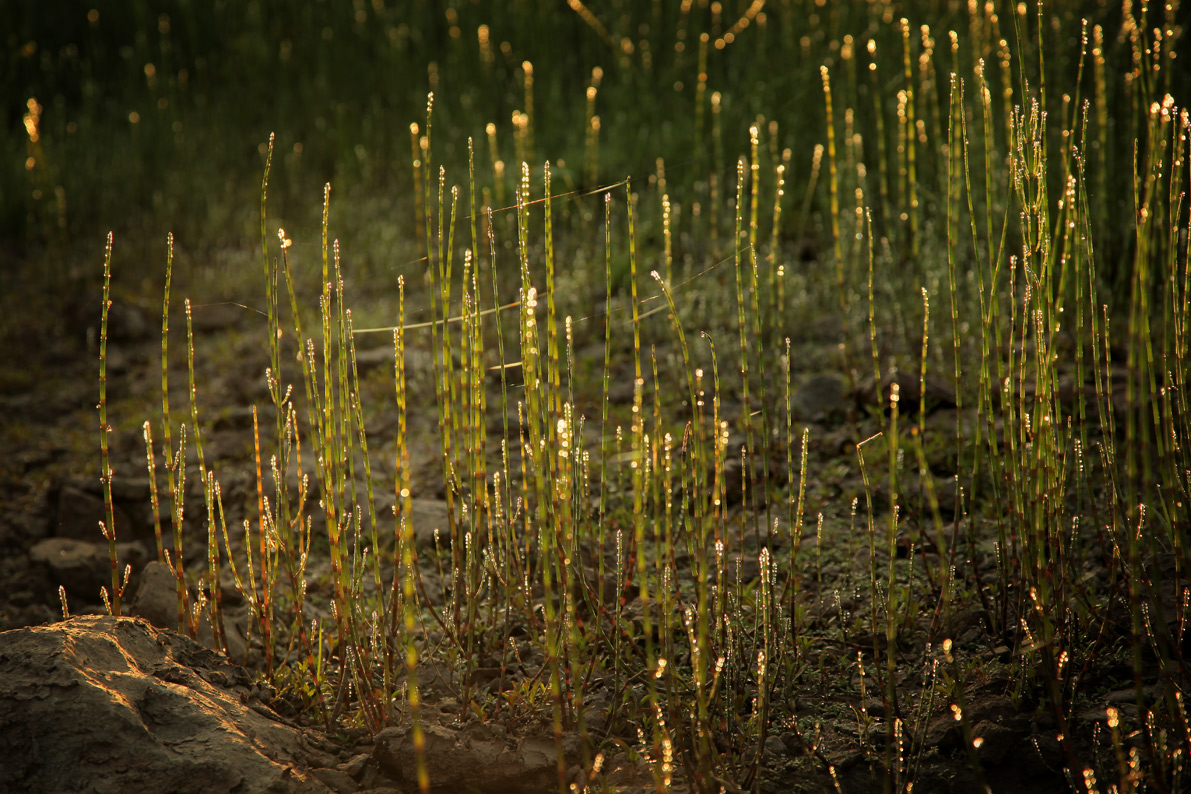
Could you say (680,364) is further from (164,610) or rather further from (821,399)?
(164,610)

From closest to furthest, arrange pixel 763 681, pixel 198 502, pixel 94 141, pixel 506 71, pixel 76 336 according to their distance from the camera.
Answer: pixel 763 681
pixel 198 502
pixel 76 336
pixel 94 141
pixel 506 71

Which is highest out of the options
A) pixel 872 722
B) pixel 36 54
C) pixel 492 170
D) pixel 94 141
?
pixel 36 54

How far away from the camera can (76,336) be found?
3189 mm

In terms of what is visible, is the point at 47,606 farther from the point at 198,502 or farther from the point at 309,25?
the point at 309,25

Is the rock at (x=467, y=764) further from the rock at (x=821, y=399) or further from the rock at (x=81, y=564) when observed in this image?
the rock at (x=821, y=399)

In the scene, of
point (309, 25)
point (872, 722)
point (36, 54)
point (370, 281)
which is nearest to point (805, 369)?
point (872, 722)

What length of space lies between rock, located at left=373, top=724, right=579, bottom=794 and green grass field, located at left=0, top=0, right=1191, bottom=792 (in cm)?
6

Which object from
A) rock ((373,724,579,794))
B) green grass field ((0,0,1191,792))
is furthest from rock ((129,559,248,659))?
rock ((373,724,579,794))

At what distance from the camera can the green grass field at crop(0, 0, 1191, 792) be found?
1.16 m

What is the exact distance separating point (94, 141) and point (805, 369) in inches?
158

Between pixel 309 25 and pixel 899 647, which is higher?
pixel 309 25

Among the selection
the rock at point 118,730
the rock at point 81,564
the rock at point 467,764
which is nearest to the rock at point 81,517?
the rock at point 81,564

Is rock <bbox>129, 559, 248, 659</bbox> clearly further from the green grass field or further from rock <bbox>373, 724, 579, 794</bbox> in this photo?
rock <bbox>373, 724, 579, 794</bbox>

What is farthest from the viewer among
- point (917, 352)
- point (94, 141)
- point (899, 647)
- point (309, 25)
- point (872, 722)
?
point (309, 25)
